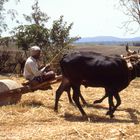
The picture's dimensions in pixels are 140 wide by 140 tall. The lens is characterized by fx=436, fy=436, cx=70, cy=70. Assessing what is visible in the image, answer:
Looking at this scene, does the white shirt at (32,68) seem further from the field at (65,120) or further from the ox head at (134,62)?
the ox head at (134,62)

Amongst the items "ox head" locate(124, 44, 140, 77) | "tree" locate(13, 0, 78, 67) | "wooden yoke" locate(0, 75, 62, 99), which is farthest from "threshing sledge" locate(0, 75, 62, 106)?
"tree" locate(13, 0, 78, 67)

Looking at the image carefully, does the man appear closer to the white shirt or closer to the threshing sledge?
the white shirt

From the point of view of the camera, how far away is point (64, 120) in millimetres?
9484

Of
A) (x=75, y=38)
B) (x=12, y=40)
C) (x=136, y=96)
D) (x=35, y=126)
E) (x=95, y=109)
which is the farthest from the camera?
(x=12, y=40)

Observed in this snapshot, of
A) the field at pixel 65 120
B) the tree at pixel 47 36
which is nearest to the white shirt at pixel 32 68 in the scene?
the field at pixel 65 120

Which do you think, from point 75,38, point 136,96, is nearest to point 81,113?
point 136,96

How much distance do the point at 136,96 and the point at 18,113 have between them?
15.5 ft

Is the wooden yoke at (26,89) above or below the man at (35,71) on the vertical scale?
below

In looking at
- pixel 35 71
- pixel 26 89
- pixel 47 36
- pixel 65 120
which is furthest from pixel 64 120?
pixel 47 36

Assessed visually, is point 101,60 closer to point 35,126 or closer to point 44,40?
point 35,126

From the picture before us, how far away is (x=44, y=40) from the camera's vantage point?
74.4ft

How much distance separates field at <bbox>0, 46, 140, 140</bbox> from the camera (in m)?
7.55

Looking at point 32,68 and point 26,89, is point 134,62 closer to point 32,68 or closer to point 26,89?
point 32,68

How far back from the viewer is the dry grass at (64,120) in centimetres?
756
